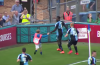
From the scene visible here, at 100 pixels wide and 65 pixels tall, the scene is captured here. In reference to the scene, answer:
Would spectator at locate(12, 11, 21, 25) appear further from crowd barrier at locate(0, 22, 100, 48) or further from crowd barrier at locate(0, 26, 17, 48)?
crowd barrier at locate(0, 26, 17, 48)

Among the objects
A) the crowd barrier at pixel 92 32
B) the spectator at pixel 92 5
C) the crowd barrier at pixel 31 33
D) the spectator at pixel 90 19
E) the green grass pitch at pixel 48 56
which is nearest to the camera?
the green grass pitch at pixel 48 56

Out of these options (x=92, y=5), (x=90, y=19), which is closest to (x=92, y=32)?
(x=90, y=19)

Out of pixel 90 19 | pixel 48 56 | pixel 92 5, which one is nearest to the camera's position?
pixel 48 56

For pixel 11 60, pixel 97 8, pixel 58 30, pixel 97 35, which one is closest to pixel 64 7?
pixel 97 8

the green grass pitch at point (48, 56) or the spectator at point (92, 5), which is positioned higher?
the spectator at point (92, 5)

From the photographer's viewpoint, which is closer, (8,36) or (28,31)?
(8,36)

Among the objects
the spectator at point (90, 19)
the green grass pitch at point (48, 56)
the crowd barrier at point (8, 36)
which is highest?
the spectator at point (90, 19)

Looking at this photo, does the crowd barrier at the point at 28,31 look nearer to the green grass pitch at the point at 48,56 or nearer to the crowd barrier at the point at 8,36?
the crowd barrier at the point at 8,36

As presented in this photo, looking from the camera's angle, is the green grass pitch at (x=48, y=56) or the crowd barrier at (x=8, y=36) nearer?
the green grass pitch at (x=48, y=56)

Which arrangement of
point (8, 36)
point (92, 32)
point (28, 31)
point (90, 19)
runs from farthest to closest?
point (90, 19), point (28, 31), point (92, 32), point (8, 36)

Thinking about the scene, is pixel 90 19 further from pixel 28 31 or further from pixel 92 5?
pixel 28 31

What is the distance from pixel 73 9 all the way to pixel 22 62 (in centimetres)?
995

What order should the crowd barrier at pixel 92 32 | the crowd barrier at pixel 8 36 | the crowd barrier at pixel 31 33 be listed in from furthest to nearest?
the crowd barrier at pixel 92 32, the crowd barrier at pixel 31 33, the crowd barrier at pixel 8 36

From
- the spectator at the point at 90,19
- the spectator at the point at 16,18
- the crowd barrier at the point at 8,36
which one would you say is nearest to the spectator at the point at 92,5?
the spectator at the point at 90,19
